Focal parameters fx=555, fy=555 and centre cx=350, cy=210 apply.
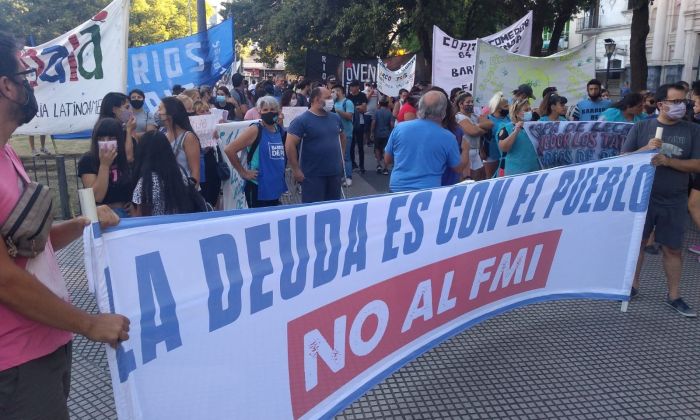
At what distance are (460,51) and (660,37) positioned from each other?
2910 cm

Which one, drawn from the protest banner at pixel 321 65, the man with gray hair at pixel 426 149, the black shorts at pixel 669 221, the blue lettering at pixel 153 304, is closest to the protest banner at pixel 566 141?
the black shorts at pixel 669 221

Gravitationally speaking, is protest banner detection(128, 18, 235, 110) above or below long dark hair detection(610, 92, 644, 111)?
above

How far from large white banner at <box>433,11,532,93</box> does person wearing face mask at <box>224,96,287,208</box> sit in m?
5.47

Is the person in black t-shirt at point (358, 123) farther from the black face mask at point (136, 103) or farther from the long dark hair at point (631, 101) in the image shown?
the long dark hair at point (631, 101)

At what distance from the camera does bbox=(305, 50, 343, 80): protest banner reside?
46.1 feet

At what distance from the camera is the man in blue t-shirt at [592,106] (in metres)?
8.12

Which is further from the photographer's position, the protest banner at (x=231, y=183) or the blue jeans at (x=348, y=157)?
the blue jeans at (x=348, y=157)

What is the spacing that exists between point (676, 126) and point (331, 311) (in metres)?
3.61

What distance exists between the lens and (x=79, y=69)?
664cm

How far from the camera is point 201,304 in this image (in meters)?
2.02

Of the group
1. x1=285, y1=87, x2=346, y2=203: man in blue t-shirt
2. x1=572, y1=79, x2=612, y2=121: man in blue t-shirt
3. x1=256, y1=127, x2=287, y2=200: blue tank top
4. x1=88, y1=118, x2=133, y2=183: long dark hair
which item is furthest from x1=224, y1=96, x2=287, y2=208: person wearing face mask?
x1=572, y1=79, x2=612, y2=121: man in blue t-shirt

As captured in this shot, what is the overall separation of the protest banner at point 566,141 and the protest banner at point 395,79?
7.89 meters

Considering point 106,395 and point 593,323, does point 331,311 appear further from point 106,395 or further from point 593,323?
point 593,323

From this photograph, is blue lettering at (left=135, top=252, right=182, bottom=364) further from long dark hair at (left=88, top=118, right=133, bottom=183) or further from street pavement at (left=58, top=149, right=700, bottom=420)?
long dark hair at (left=88, top=118, right=133, bottom=183)
